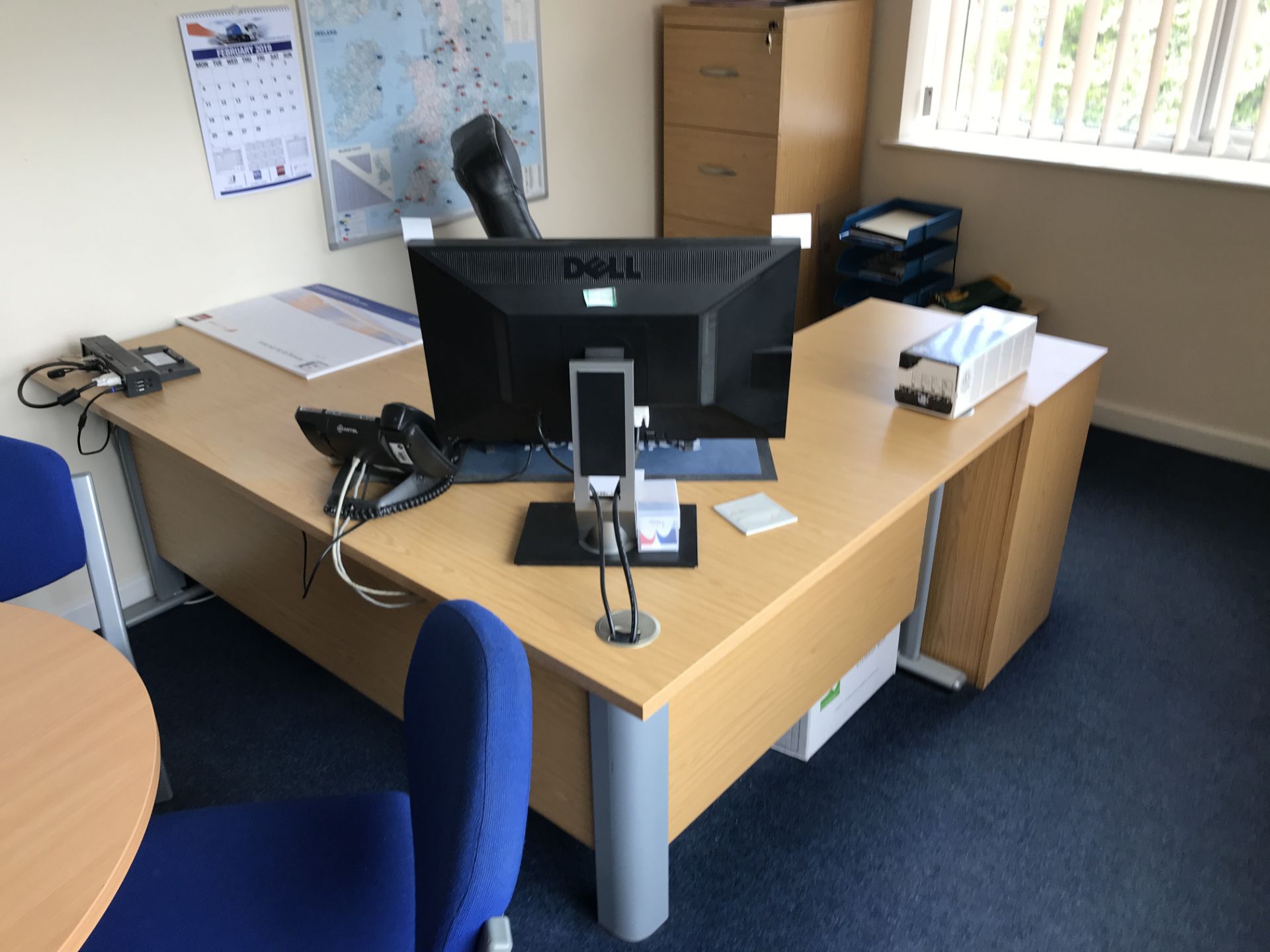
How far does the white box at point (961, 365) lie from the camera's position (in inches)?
70.2

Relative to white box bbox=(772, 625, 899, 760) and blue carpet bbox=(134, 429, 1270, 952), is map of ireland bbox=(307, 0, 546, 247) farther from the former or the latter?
white box bbox=(772, 625, 899, 760)

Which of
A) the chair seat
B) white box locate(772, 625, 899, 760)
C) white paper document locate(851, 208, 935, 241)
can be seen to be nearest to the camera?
the chair seat

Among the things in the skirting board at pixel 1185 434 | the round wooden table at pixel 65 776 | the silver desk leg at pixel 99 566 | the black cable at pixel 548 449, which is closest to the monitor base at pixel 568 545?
the black cable at pixel 548 449

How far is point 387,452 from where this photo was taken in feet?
5.12

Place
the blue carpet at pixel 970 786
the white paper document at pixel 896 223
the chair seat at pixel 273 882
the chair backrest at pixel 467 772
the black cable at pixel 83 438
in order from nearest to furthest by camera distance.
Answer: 1. the chair backrest at pixel 467 772
2. the chair seat at pixel 273 882
3. the blue carpet at pixel 970 786
4. the black cable at pixel 83 438
5. the white paper document at pixel 896 223

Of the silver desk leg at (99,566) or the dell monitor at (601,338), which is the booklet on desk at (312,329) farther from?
the dell monitor at (601,338)

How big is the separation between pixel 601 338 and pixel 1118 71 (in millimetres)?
2637

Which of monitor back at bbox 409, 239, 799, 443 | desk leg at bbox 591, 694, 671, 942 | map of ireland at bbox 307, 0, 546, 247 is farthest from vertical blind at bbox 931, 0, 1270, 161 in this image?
desk leg at bbox 591, 694, 671, 942

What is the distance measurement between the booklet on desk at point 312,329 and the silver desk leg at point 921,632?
3.86 ft

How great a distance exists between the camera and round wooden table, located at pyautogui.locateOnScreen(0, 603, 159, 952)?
2.89ft

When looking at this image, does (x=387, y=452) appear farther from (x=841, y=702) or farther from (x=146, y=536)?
(x=146, y=536)

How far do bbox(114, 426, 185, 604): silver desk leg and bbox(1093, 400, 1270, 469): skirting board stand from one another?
2727 mm

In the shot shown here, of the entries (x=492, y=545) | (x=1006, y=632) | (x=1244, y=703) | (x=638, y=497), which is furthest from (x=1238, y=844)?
(x=492, y=545)

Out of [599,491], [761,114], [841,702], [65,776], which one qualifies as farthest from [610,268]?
[761,114]
